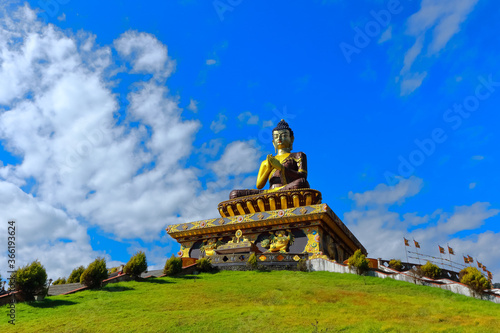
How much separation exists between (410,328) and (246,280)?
21.6ft

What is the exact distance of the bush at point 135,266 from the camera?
13.6m

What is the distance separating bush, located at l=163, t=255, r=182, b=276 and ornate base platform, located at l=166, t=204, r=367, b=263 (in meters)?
2.16

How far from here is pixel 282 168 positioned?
79.2 ft

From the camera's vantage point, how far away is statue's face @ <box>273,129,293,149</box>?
1081 inches

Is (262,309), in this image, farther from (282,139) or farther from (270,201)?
(282,139)

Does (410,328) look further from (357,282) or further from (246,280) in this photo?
(246,280)

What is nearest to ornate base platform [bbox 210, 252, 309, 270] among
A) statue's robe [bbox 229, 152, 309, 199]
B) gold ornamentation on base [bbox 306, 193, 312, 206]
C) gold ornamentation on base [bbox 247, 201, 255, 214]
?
gold ornamentation on base [bbox 306, 193, 312, 206]

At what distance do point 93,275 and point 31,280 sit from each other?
1.92 meters

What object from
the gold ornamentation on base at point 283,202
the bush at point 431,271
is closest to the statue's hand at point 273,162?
the gold ornamentation on base at point 283,202

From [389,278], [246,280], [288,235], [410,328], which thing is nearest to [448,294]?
[389,278]

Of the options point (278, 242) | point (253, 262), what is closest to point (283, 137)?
point (278, 242)

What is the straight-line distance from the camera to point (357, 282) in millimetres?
13047

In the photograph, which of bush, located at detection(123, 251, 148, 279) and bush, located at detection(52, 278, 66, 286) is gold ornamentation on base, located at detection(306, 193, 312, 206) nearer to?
bush, located at detection(123, 251, 148, 279)

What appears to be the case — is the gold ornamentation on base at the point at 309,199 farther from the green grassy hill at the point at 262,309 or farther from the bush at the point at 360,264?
the green grassy hill at the point at 262,309
